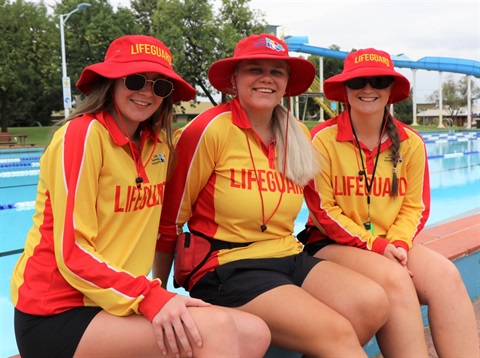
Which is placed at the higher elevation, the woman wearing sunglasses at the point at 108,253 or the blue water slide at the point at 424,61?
the blue water slide at the point at 424,61

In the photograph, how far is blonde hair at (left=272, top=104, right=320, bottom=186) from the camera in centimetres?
229

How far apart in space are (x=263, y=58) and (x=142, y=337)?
137 centimetres

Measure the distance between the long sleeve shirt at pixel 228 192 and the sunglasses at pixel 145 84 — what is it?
332 mm

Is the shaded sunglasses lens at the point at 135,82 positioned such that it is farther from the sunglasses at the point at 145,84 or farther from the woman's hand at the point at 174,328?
the woman's hand at the point at 174,328

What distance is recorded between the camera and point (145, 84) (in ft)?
6.11

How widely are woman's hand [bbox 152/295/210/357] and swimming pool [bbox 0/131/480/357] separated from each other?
221cm

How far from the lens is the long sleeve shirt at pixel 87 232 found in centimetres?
157

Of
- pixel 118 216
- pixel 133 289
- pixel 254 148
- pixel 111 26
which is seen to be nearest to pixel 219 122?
pixel 254 148

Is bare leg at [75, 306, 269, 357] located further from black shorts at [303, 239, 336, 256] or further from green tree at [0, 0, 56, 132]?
green tree at [0, 0, 56, 132]

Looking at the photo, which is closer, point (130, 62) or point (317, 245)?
point (130, 62)

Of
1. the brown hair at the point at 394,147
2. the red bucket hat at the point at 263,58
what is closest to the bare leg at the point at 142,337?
the red bucket hat at the point at 263,58

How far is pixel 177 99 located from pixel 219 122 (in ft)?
0.75

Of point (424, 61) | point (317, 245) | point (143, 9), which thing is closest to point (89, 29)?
point (143, 9)

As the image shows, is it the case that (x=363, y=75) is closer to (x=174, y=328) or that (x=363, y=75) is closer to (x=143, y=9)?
(x=174, y=328)
